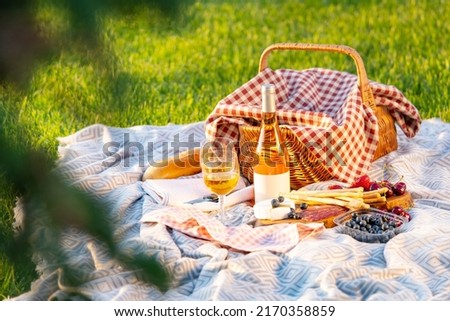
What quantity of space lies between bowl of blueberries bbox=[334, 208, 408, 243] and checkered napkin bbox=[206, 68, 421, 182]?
12.8 inches

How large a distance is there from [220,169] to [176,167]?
1.29ft

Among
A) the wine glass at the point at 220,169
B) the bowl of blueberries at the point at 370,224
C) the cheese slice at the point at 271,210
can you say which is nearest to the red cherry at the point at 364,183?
the bowl of blueberries at the point at 370,224

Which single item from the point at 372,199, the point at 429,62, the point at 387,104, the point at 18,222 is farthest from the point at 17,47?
the point at 429,62

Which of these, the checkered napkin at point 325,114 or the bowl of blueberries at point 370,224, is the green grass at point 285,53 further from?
the bowl of blueberries at point 370,224

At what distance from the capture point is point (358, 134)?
2.87 meters

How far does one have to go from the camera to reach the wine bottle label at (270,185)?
2604 mm

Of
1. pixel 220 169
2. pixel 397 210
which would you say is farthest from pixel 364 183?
pixel 220 169

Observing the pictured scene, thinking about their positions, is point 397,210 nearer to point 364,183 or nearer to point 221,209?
point 364,183

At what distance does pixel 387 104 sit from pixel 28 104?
8.29ft

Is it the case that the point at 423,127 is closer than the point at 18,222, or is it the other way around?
the point at 18,222

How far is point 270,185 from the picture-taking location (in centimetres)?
261

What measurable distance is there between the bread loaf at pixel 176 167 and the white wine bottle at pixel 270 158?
357 mm

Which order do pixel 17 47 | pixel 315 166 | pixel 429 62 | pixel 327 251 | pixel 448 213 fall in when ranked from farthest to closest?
1. pixel 429 62
2. pixel 315 166
3. pixel 448 213
4. pixel 327 251
5. pixel 17 47
